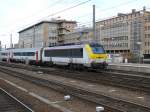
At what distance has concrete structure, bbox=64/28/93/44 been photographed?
77.5 meters

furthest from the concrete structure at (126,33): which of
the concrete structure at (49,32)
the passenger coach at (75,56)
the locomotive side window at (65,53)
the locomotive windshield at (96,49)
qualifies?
the locomotive windshield at (96,49)

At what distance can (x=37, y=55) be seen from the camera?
153 feet

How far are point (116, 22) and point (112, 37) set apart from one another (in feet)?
17.0

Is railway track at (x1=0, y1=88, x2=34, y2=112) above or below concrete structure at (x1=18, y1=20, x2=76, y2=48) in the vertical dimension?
below

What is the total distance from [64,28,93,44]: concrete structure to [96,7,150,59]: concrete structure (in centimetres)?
837

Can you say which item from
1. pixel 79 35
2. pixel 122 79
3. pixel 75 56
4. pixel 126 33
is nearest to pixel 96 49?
pixel 75 56

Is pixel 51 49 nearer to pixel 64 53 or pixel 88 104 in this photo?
pixel 64 53

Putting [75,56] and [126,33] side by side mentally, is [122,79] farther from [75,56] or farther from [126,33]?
[126,33]

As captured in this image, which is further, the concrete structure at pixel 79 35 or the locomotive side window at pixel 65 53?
the concrete structure at pixel 79 35

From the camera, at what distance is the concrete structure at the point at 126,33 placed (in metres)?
93.7

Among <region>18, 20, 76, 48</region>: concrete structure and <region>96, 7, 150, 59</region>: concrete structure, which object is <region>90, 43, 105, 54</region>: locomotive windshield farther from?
<region>18, 20, 76, 48</region>: concrete structure

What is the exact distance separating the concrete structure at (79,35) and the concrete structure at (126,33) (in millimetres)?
8375

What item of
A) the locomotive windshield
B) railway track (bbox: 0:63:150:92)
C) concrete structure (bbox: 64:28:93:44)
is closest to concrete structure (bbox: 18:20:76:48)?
concrete structure (bbox: 64:28:93:44)

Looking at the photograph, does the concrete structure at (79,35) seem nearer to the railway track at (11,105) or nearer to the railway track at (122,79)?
the railway track at (122,79)
